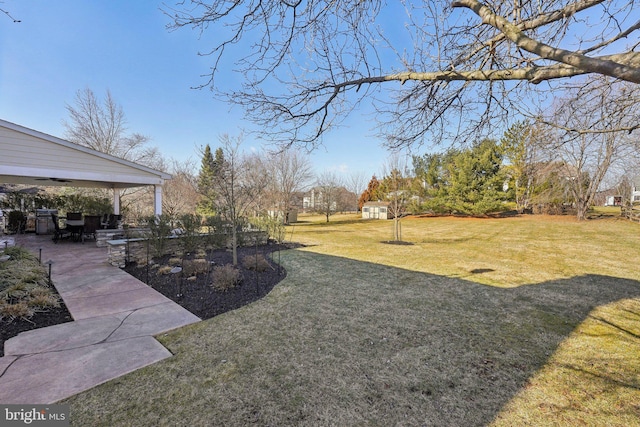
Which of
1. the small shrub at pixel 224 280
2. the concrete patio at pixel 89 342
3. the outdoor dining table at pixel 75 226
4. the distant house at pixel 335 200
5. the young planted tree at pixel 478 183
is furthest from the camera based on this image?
the distant house at pixel 335 200

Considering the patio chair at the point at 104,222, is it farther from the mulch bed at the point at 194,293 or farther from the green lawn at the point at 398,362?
the green lawn at the point at 398,362

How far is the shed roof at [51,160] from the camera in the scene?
22.5 feet

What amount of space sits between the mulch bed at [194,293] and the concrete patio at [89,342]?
0.16 metres

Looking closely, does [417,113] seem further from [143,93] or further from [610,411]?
[143,93]

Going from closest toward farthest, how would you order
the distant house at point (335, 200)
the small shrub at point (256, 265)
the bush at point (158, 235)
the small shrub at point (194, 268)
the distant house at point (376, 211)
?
1. the small shrub at point (194, 268)
2. the small shrub at point (256, 265)
3. the bush at point (158, 235)
4. the distant house at point (376, 211)
5. the distant house at point (335, 200)

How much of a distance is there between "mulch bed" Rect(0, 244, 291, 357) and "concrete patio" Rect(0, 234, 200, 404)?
161 mm

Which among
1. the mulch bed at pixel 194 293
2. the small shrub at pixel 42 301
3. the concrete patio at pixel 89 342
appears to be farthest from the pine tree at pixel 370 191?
the small shrub at pixel 42 301

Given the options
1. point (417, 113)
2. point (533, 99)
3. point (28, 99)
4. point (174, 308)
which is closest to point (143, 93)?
point (28, 99)

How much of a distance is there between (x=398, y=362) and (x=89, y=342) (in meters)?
3.39

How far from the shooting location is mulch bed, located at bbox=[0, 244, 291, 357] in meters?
3.36

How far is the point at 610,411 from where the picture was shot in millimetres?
2104

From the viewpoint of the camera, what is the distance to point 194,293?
4641 millimetres

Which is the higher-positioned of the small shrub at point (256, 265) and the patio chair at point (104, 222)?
the patio chair at point (104, 222)

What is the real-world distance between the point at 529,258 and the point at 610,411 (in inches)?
308
